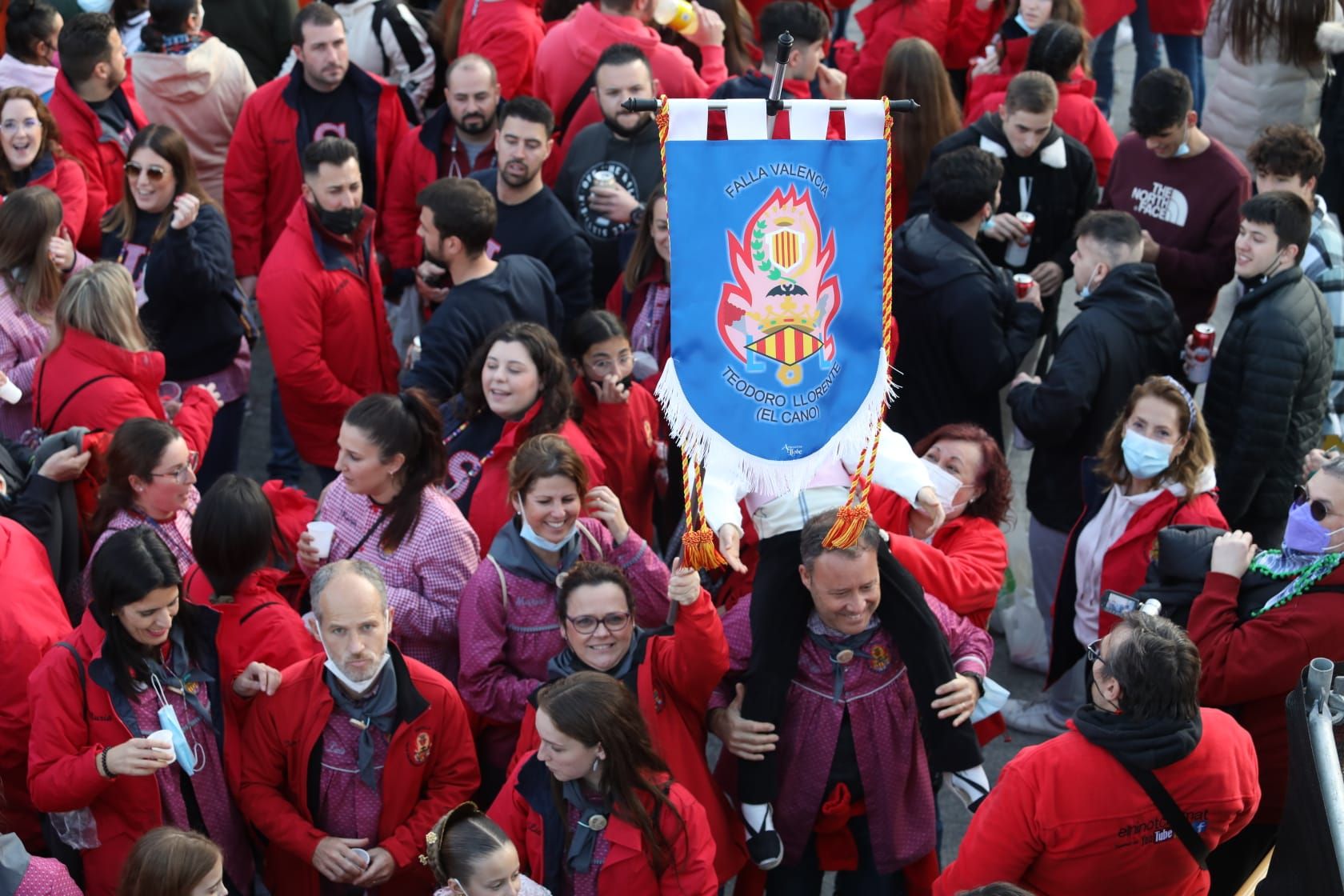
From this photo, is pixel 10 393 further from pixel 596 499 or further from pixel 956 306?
pixel 956 306

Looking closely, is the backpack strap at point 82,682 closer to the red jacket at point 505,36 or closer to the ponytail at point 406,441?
the ponytail at point 406,441

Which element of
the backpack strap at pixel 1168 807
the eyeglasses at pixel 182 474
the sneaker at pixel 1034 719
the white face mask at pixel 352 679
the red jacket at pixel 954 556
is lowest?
the sneaker at pixel 1034 719

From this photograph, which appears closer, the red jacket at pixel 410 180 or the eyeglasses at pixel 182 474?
the eyeglasses at pixel 182 474

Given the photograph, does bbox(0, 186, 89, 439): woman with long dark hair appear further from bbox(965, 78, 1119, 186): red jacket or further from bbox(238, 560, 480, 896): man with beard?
bbox(965, 78, 1119, 186): red jacket

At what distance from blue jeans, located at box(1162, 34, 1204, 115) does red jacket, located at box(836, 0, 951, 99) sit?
75.6 inches

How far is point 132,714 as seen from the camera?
4.15 m

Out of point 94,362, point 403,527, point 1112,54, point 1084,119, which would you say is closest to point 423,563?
point 403,527

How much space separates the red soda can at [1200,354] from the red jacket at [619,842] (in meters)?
3.00

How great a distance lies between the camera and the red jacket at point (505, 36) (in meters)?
7.96

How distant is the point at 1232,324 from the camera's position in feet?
19.2

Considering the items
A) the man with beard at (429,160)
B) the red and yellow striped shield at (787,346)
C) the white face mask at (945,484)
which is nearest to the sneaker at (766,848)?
the white face mask at (945,484)

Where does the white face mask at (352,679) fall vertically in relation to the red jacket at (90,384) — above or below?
below

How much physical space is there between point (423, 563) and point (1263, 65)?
5.32 metres

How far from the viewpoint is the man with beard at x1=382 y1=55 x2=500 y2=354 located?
22.8 ft
